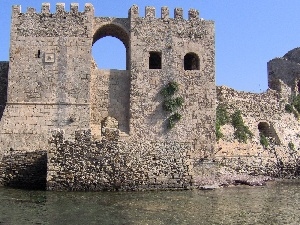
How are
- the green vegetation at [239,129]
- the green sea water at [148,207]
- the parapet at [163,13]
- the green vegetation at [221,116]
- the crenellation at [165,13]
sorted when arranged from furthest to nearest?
the green vegetation at [239,129], the green vegetation at [221,116], the crenellation at [165,13], the parapet at [163,13], the green sea water at [148,207]

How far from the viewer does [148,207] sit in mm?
13852

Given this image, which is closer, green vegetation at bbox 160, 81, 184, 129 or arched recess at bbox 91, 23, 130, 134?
green vegetation at bbox 160, 81, 184, 129

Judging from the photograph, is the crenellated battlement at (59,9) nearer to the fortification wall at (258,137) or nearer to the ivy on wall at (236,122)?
the ivy on wall at (236,122)

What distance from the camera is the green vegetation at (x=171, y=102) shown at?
2405 centimetres

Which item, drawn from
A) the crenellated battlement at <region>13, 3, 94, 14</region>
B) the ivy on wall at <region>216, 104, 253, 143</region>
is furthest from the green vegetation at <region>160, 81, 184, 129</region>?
the crenellated battlement at <region>13, 3, 94, 14</region>

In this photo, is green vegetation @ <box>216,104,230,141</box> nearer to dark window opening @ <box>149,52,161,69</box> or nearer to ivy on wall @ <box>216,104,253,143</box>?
ivy on wall @ <box>216,104,253,143</box>

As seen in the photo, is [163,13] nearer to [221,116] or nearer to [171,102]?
[171,102]

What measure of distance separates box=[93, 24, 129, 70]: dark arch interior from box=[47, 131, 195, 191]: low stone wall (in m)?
9.28

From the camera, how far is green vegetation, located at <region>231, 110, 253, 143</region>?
92.0ft

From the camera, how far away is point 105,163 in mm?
17547

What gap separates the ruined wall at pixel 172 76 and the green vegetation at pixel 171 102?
0.76 feet

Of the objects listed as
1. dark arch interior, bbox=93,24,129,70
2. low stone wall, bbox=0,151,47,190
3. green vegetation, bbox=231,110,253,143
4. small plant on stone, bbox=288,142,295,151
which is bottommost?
low stone wall, bbox=0,151,47,190

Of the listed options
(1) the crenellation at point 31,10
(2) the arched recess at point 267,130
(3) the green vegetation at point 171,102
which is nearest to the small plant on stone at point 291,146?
(2) the arched recess at point 267,130

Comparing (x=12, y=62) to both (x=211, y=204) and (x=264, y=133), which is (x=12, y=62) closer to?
(x=211, y=204)
